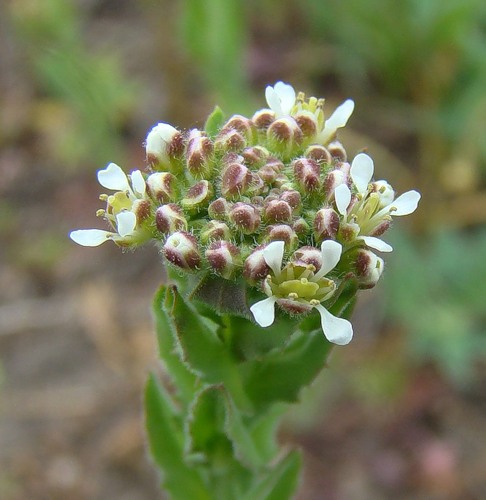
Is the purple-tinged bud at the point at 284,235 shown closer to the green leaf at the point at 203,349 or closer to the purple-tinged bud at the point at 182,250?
the purple-tinged bud at the point at 182,250

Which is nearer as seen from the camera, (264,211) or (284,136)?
(264,211)

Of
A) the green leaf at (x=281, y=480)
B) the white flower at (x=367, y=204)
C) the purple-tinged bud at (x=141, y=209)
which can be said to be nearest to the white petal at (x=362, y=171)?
the white flower at (x=367, y=204)

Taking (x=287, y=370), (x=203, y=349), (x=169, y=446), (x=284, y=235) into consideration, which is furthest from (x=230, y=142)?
(x=169, y=446)

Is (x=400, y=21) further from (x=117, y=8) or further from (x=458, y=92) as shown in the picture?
(x=117, y=8)

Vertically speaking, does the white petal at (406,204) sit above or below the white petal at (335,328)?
above

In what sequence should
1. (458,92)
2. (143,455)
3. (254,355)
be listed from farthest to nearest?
(458,92) → (143,455) → (254,355)

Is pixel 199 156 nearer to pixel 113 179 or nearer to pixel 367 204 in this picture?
pixel 113 179

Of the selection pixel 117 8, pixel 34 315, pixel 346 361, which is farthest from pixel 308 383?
pixel 117 8
